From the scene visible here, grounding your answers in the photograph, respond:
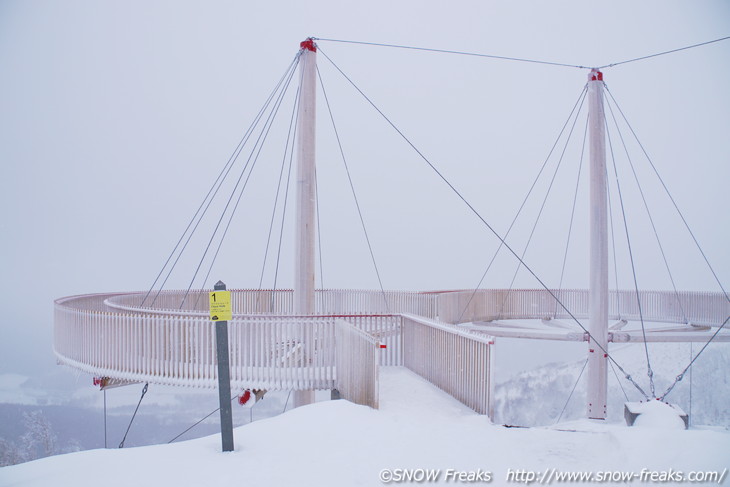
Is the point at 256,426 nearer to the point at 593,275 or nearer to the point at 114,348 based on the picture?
the point at 114,348

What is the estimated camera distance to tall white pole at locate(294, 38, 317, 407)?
44.0ft

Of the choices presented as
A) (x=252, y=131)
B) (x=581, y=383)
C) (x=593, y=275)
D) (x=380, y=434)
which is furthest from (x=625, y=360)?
(x=380, y=434)

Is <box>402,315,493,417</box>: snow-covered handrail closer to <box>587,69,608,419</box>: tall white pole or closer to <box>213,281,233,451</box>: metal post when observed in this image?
<box>213,281,233,451</box>: metal post

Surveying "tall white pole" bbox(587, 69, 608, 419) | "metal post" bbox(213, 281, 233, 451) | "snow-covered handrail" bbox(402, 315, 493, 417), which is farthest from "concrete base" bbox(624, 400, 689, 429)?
"metal post" bbox(213, 281, 233, 451)

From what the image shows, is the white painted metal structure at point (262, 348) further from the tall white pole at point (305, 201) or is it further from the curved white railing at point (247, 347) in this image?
the tall white pole at point (305, 201)

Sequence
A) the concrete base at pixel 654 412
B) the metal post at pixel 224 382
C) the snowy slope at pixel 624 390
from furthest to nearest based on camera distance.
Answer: the snowy slope at pixel 624 390 < the concrete base at pixel 654 412 < the metal post at pixel 224 382

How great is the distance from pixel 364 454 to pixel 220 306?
258 centimetres

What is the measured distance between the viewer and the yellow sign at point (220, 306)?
6555 mm

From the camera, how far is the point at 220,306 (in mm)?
6594

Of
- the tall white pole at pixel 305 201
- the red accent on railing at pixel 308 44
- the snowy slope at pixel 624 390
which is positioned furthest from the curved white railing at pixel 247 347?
the snowy slope at pixel 624 390

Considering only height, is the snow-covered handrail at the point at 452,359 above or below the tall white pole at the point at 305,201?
below

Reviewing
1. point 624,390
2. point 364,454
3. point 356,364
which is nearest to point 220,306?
point 364,454

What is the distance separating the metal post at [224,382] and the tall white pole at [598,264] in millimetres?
11236

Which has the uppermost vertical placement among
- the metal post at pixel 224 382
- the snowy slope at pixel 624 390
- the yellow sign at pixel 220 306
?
the yellow sign at pixel 220 306
